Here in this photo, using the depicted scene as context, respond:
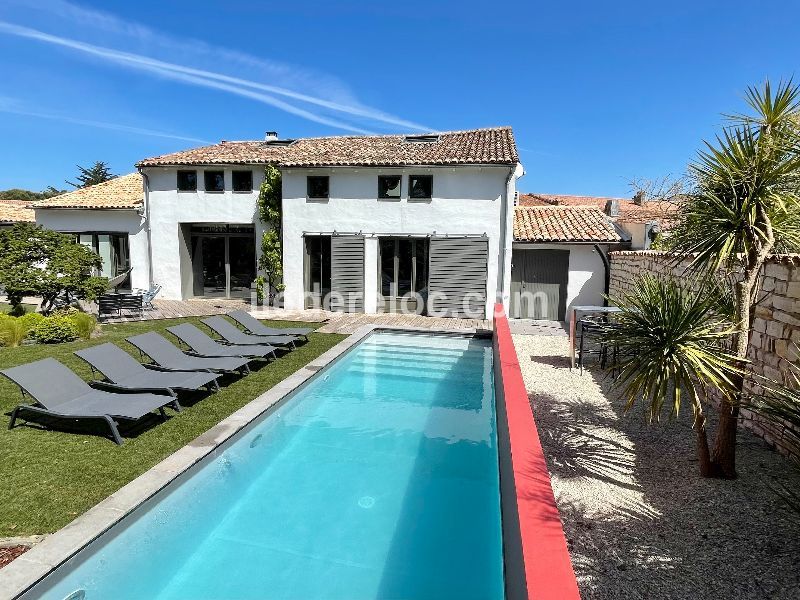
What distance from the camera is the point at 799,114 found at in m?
4.71

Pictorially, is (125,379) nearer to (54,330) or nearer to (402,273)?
(54,330)

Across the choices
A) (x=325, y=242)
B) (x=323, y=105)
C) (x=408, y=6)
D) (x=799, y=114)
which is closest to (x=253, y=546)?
(x=799, y=114)

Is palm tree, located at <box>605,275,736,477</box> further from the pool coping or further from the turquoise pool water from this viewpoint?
the pool coping

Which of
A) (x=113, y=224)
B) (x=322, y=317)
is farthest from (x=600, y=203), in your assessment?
(x=113, y=224)

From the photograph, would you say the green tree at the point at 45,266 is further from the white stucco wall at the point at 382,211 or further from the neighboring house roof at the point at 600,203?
the neighboring house roof at the point at 600,203

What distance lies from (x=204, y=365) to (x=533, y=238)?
516 inches

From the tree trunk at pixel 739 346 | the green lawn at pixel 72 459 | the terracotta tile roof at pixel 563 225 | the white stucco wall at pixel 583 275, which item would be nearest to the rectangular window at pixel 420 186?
the terracotta tile roof at pixel 563 225

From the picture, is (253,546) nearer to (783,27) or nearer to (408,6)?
(783,27)

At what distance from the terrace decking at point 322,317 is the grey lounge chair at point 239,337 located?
3.09m

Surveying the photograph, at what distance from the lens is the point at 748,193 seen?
15.3 ft

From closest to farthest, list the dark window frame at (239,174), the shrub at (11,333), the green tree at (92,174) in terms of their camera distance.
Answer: the shrub at (11,333) < the dark window frame at (239,174) < the green tree at (92,174)

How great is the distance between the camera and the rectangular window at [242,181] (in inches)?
767

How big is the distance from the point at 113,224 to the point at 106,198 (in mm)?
1897

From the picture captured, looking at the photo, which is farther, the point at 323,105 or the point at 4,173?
the point at 4,173
